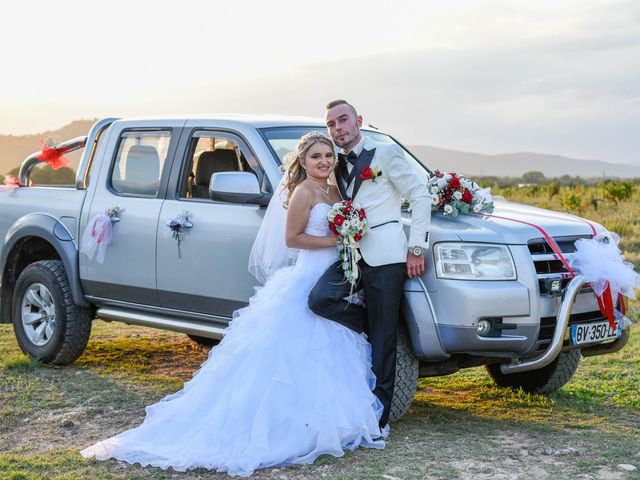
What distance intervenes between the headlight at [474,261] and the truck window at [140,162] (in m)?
2.44

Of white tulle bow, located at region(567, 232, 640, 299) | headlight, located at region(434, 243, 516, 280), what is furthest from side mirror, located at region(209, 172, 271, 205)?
white tulle bow, located at region(567, 232, 640, 299)

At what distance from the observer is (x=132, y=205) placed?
22.4 feet

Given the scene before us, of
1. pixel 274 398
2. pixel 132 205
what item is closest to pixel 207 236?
pixel 132 205

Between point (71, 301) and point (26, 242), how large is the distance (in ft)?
2.88

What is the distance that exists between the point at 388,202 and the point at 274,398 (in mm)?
1300

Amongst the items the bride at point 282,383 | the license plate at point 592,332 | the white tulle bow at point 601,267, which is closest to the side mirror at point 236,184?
the bride at point 282,383

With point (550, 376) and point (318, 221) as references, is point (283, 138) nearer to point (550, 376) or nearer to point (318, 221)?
point (318, 221)

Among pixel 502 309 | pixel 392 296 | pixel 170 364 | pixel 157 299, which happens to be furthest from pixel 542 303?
pixel 170 364

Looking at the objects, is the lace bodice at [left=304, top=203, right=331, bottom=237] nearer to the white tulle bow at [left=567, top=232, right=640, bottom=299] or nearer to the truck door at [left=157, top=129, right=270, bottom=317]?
the truck door at [left=157, top=129, right=270, bottom=317]

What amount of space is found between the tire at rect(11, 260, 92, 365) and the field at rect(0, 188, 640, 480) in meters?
0.15

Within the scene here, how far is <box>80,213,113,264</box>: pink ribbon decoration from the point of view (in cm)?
685

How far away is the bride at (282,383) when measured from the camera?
5.03 m

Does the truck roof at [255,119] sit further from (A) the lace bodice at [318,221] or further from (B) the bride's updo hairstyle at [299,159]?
(A) the lace bodice at [318,221]

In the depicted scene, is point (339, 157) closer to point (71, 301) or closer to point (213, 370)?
point (213, 370)
